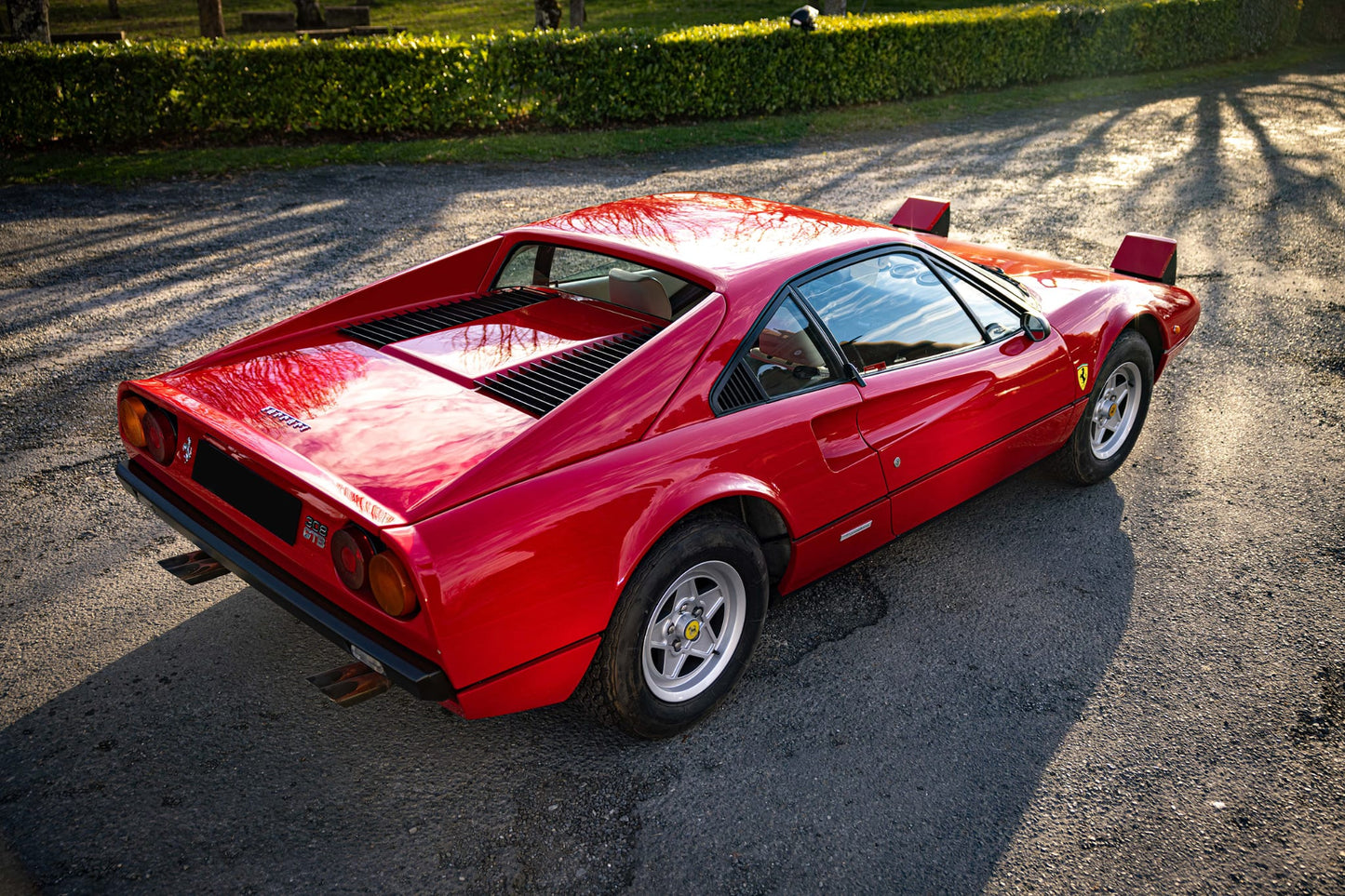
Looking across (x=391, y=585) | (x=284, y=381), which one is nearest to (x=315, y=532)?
(x=391, y=585)

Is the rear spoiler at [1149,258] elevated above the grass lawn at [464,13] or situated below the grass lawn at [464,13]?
below

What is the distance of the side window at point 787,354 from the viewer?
308 centimetres

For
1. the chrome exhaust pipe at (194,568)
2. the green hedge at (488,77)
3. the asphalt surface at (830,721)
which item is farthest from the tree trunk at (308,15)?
the chrome exhaust pipe at (194,568)

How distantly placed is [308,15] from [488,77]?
1234 centimetres

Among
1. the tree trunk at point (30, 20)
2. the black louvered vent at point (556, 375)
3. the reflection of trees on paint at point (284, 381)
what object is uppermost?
the tree trunk at point (30, 20)

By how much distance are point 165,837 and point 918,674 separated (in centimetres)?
243

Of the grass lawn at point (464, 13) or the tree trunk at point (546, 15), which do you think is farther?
the grass lawn at point (464, 13)

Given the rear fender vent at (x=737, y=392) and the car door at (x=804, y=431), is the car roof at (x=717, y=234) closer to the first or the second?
the car door at (x=804, y=431)

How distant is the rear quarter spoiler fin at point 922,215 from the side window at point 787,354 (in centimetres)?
325

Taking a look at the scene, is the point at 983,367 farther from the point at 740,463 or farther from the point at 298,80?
the point at 298,80

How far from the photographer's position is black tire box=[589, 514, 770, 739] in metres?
2.67

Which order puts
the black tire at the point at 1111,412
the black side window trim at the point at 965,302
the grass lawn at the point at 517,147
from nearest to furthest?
1. the black side window trim at the point at 965,302
2. the black tire at the point at 1111,412
3. the grass lawn at the point at 517,147

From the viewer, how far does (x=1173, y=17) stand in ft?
58.2

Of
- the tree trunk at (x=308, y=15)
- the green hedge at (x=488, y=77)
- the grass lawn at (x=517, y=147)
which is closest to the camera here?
the grass lawn at (x=517, y=147)
